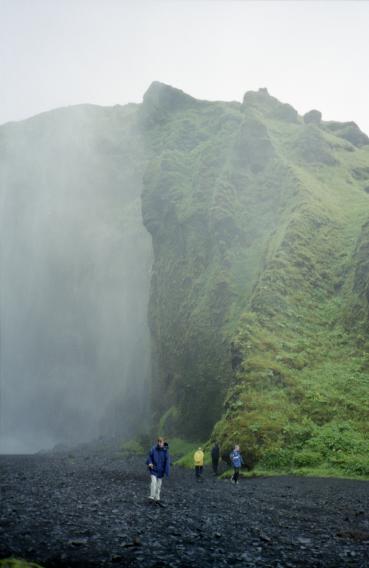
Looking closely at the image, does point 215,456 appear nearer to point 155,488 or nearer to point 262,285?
point 155,488

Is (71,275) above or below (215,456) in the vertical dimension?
above

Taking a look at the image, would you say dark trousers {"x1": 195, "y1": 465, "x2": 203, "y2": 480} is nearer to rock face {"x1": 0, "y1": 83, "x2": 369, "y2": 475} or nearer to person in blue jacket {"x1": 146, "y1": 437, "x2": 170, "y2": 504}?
rock face {"x1": 0, "y1": 83, "x2": 369, "y2": 475}

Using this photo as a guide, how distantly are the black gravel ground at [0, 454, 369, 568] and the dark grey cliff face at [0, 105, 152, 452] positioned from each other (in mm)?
79266

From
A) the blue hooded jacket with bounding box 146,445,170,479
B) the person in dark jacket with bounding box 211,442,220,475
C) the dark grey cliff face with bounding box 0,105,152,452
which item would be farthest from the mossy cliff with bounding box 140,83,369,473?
the dark grey cliff face with bounding box 0,105,152,452

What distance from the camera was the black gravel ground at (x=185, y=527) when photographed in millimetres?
11102

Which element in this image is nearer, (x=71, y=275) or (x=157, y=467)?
(x=157, y=467)

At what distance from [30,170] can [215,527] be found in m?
164

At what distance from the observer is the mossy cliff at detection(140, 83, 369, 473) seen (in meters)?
37.2

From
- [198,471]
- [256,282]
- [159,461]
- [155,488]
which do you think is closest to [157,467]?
[159,461]

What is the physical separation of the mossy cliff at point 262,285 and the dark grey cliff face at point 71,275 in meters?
30.9

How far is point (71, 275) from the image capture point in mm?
139125

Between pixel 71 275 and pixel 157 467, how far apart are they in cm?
12354

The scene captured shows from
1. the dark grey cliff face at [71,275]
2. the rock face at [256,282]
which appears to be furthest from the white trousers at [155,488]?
the dark grey cliff face at [71,275]

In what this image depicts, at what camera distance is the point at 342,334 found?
47.3 meters
